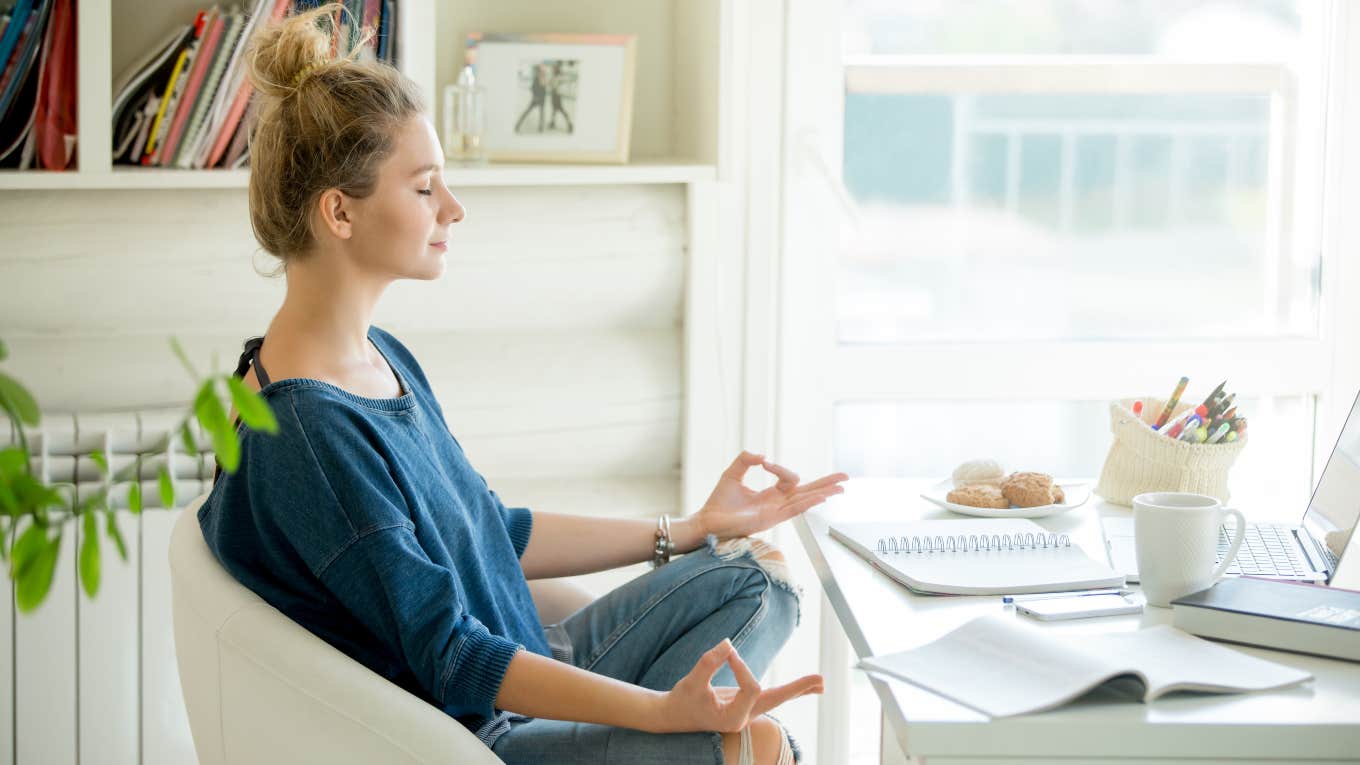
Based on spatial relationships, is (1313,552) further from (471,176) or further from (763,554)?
(471,176)

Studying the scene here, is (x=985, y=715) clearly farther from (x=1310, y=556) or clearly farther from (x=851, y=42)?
(x=851, y=42)

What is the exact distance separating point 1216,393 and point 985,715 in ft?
2.46

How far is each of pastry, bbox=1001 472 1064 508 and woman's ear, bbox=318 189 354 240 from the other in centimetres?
79

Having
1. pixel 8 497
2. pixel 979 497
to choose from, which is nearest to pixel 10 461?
pixel 8 497

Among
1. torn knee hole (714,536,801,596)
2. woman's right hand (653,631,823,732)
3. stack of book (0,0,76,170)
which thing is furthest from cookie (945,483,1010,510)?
stack of book (0,0,76,170)

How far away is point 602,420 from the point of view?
7.23 feet

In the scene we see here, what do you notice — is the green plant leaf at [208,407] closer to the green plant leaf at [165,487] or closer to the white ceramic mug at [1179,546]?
the green plant leaf at [165,487]

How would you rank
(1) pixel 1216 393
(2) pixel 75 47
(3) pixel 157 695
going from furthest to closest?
1. (3) pixel 157 695
2. (2) pixel 75 47
3. (1) pixel 1216 393

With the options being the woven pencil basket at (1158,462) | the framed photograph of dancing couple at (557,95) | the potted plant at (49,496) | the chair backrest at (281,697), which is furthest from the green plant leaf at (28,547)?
the framed photograph of dancing couple at (557,95)

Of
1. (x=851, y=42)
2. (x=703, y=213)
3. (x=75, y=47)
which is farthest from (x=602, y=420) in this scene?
(x=75, y=47)

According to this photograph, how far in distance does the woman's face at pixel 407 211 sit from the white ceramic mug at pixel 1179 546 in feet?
2.45

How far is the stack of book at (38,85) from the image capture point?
1.89 m

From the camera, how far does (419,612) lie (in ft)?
4.00

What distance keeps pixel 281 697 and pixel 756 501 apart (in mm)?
619
